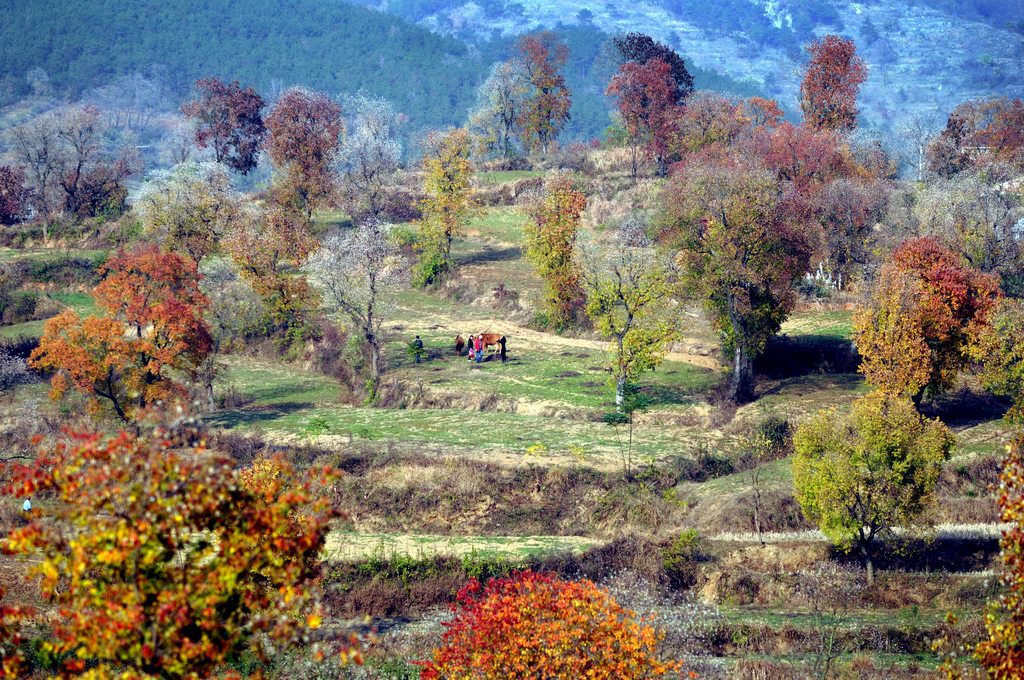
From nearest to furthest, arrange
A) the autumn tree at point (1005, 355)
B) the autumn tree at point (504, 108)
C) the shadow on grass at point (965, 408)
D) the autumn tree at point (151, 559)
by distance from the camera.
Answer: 1. the autumn tree at point (151, 559)
2. the autumn tree at point (1005, 355)
3. the shadow on grass at point (965, 408)
4. the autumn tree at point (504, 108)

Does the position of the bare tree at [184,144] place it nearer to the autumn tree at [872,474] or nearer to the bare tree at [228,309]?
the bare tree at [228,309]

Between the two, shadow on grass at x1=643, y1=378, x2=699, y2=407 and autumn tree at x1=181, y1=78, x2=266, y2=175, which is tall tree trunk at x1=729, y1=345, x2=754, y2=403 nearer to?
shadow on grass at x1=643, y1=378, x2=699, y2=407

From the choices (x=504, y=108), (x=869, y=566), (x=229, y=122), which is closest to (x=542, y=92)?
(x=504, y=108)

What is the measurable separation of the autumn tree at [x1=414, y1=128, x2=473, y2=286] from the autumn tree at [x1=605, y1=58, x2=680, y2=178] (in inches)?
987

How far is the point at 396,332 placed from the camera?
6562 cm

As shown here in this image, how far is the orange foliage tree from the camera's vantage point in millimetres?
18438

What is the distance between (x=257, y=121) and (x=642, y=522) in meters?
77.7

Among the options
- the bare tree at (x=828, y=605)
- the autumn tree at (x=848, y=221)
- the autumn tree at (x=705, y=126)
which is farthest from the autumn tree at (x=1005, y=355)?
the autumn tree at (x=705, y=126)

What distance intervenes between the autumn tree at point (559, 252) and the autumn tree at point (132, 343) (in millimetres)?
20450

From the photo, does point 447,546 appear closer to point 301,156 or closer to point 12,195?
point 301,156

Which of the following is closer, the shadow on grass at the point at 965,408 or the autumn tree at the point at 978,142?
the shadow on grass at the point at 965,408

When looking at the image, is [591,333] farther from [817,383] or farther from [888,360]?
[888,360]

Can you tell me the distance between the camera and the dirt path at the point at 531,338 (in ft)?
185

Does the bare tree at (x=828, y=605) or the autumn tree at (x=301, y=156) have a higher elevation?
the autumn tree at (x=301, y=156)
